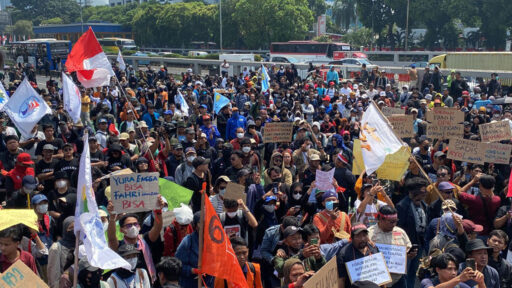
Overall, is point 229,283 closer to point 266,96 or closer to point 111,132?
point 111,132

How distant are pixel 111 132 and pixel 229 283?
6138mm

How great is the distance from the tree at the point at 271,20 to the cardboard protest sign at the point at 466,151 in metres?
52.2

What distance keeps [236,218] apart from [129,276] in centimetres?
173

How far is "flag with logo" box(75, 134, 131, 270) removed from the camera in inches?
175

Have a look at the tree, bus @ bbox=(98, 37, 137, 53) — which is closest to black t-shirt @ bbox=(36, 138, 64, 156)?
bus @ bbox=(98, 37, 137, 53)

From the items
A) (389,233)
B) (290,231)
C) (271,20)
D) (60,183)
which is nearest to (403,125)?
(389,233)

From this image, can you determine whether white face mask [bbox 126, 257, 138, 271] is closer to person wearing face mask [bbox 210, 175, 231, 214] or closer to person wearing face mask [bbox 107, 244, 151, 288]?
person wearing face mask [bbox 107, 244, 151, 288]

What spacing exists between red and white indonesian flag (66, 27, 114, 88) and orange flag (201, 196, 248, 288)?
665 centimetres

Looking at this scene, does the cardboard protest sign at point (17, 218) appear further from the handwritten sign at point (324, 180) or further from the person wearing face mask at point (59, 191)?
the handwritten sign at point (324, 180)

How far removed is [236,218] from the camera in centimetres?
623

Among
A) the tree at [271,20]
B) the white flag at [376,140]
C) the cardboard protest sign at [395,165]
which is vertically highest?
the tree at [271,20]

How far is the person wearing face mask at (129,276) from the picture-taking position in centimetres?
468

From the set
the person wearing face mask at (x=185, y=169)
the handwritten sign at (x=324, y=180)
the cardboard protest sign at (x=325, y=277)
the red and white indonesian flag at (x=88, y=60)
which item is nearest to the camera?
the cardboard protest sign at (x=325, y=277)

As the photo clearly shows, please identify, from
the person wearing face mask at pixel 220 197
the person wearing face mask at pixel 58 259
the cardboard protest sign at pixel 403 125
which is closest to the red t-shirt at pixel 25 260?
the person wearing face mask at pixel 58 259
